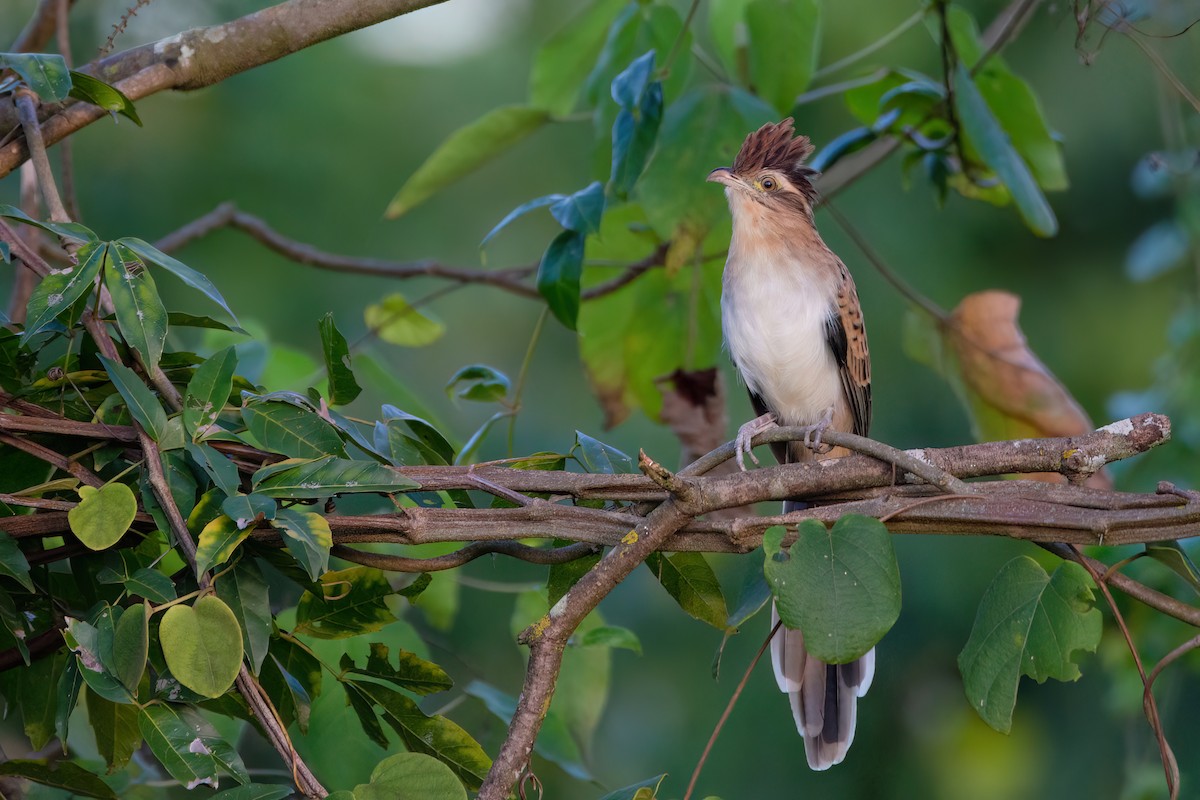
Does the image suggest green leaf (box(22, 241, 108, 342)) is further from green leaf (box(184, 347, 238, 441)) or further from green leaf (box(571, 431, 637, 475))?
green leaf (box(571, 431, 637, 475))

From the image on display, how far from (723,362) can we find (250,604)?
363 cm

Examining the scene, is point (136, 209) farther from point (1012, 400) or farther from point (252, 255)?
point (1012, 400)

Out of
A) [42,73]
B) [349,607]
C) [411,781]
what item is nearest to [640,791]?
[411,781]

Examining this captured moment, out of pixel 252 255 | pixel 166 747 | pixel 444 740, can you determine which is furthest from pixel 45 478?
pixel 252 255

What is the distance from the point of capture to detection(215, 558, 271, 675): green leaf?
1.61m

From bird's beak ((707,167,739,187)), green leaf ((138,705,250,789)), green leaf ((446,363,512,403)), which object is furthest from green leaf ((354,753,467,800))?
bird's beak ((707,167,739,187))

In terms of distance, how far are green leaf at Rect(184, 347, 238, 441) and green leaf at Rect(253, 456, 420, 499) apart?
0.29ft

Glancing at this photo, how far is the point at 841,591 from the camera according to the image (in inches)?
59.4

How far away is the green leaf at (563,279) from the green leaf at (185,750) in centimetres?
120

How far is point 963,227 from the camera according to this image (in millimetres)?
5664

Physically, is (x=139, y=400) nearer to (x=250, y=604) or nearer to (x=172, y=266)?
(x=172, y=266)

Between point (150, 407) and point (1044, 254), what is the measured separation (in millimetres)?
5033

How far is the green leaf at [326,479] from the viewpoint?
1.56 meters

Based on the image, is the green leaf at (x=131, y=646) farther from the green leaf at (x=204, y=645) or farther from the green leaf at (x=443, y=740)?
the green leaf at (x=443, y=740)
